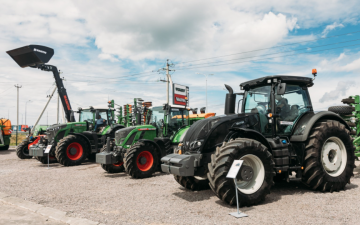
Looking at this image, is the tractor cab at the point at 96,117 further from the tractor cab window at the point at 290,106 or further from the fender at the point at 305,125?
→ the fender at the point at 305,125

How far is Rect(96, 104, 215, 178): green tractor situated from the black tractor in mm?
2828

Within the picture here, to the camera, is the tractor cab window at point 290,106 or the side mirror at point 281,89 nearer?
the side mirror at point 281,89

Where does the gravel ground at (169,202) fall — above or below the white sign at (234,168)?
below

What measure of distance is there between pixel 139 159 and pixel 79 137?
16.4 feet

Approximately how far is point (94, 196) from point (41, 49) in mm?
13032

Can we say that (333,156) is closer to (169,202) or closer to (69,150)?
(169,202)

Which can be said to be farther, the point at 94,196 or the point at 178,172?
the point at 94,196

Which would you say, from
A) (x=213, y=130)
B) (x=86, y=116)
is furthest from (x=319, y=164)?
(x=86, y=116)

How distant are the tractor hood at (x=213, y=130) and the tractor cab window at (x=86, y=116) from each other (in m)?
9.54

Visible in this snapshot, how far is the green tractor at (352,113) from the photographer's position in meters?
8.33

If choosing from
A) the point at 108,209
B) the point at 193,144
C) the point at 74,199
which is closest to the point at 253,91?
the point at 193,144

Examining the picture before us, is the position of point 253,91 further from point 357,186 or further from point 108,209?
point 108,209

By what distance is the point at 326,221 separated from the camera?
14.8 feet

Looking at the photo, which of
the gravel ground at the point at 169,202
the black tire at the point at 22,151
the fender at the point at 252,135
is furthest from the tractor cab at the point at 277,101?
the black tire at the point at 22,151
